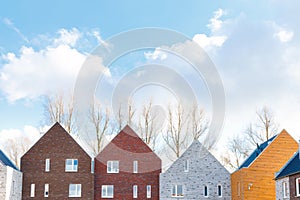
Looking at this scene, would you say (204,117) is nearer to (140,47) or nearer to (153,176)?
(153,176)

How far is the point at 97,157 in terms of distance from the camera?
116 feet

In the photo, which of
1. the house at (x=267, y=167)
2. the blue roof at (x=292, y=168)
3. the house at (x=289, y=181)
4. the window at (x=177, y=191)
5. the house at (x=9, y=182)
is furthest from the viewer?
the window at (x=177, y=191)

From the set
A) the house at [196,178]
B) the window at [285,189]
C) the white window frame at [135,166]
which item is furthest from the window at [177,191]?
the window at [285,189]

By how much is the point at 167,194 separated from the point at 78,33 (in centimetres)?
1593

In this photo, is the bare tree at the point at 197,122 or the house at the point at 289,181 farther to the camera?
the bare tree at the point at 197,122

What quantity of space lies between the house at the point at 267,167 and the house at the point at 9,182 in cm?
1569

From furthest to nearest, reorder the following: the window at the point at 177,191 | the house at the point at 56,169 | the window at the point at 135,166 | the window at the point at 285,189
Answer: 1. the window at the point at 135,166
2. the window at the point at 177,191
3. the house at the point at 56,169
4. the window at the point at 285,189

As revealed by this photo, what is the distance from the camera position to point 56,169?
33562 mm

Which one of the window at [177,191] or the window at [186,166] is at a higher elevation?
the window at [186,166]

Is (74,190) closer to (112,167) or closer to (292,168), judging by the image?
(112,167)

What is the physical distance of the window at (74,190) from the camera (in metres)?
33.5

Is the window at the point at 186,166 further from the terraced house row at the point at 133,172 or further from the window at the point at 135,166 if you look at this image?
the window at the point at 135,166

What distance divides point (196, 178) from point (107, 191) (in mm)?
6989

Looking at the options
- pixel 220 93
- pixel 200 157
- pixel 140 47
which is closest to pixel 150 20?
pixel 140 47
